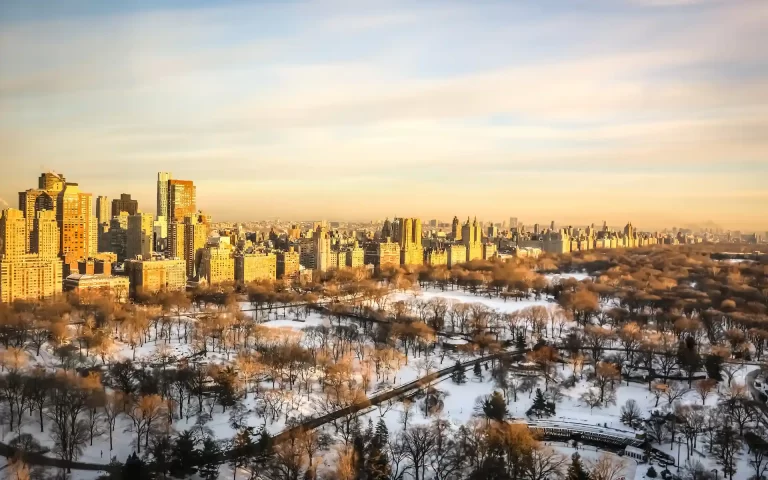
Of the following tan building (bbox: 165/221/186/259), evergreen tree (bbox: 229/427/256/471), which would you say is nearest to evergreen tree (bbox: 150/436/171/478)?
evergreen tree (bbox: 229/427/256/471)

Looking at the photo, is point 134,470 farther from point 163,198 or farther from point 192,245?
point 163,198

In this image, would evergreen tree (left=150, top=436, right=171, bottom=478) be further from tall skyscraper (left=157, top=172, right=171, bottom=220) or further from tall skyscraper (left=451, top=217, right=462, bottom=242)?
tall skyscraper (left=451, top=217, right=462, bottom=242)

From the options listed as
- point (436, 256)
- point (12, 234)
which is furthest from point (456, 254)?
point (12, 234)

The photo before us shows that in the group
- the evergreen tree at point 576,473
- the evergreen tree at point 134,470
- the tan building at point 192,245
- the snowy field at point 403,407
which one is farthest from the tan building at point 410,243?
the evergreen tree at point 134,470

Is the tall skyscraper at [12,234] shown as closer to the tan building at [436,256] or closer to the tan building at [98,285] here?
the tan building at [98,285]

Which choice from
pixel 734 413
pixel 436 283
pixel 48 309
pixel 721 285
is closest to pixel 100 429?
pixel 48 309
